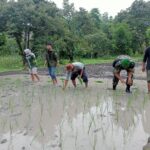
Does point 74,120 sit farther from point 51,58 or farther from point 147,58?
point 51,58

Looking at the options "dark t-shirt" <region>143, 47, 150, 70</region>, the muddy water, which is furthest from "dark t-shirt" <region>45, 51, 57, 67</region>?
"dark t-shirt" <region>143, 47, 150, 70</region>

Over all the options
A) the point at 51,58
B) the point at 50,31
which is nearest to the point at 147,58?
the point at 51,58

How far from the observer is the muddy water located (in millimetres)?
5625

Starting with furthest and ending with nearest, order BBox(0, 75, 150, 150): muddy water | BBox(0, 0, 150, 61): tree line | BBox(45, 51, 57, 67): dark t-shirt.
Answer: BBox(0, 0, 150, 61): tree line < BBox(45, 51, 57, 67): dark t-shirt < BBox(0, 75, 150, 150): muddy water

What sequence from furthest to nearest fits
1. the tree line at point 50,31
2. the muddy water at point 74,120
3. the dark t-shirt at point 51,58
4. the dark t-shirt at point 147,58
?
the tree line at point 50,31 < the dark t-shirt at point 51,58 < the dark t-shirt at point 147,58 < the muddy water at point 74,120

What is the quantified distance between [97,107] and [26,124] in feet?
7.28

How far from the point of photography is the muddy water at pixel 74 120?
5625 mm

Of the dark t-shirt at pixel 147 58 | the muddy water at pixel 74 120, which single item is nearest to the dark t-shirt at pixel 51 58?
the muddy water at pixel 74 120

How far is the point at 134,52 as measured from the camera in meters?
49.3

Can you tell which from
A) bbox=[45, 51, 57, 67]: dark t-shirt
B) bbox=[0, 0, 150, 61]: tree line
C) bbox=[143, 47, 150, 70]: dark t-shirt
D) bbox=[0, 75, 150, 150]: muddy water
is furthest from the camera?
bbox=[0, 0, 150, 61]: tree line

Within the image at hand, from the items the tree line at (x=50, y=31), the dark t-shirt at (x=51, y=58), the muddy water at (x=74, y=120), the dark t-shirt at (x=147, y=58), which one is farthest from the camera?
the tree line at (x=50, y=31)

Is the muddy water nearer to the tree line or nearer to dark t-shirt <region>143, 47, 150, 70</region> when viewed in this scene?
dark t-shirt <region>143, 47, 150, 70</region>

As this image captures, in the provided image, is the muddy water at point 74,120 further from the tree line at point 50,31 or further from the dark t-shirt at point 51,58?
the tree line at point 50,31

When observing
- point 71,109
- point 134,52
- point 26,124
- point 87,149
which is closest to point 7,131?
point 26,124
